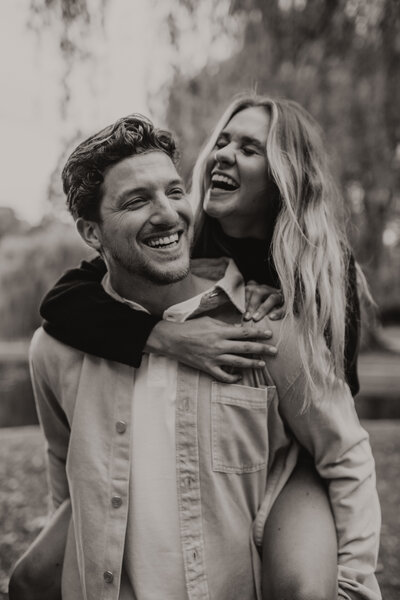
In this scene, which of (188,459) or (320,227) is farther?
(320,227)

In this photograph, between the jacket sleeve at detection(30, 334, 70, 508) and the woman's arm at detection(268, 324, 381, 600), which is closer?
the woman's arm at detection(268, 324, 381, 600)

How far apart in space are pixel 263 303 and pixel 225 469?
59 cm

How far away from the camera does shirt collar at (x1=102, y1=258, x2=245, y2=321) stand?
240 cm

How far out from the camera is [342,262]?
260cm

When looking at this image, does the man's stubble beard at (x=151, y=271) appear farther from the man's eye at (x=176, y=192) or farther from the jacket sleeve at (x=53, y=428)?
the jacket sleeve at (x=53, y=428)

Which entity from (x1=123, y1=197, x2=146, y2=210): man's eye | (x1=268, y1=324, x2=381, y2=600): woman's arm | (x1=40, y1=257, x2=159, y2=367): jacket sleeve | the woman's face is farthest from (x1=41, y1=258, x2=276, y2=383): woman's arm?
the woman's face

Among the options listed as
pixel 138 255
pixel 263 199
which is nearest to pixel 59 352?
pixel 138 255

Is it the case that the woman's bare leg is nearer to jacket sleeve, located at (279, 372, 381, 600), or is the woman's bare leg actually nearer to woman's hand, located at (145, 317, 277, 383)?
jacket sleeve, located at (279, 372, 381, 600)

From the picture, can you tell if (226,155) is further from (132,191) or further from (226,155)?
(132,191)

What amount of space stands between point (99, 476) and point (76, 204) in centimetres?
99

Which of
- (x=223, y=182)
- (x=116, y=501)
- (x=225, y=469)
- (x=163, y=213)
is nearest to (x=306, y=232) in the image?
(x=223, y=182)

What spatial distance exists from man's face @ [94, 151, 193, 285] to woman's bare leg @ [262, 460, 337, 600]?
A: 2.83ft

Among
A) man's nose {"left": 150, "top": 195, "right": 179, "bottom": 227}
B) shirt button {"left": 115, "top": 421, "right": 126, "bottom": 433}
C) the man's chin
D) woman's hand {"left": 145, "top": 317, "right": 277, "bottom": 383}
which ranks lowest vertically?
shirt button {"left": 115, "top": 421, "right": 126, "bottom": 433}

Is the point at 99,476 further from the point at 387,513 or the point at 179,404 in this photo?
the point at 387,513
